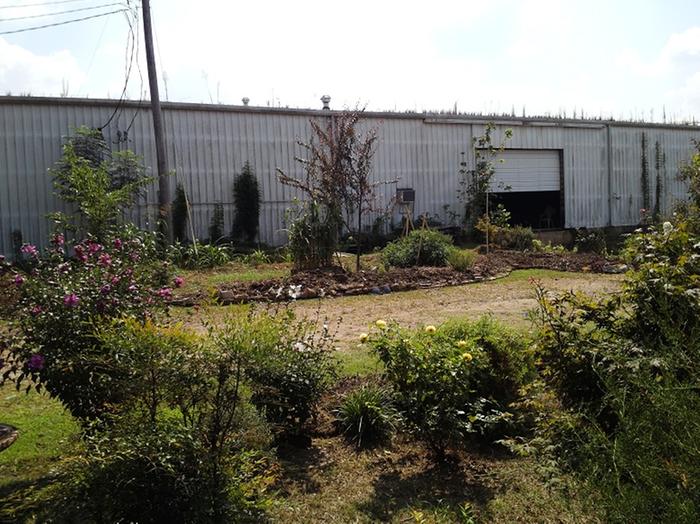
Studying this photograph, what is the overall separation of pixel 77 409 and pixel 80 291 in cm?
71

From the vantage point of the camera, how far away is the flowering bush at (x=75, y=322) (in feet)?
12.3

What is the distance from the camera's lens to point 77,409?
3928 mm

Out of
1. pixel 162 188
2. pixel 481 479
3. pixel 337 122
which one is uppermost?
pixel 337 122

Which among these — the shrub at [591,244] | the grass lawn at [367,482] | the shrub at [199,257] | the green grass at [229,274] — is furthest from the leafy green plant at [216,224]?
the grass lawn at [367,482]

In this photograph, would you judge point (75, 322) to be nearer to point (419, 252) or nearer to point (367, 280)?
point (367, 280)

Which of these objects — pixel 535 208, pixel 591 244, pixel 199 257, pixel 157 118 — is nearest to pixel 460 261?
pixel 199 257

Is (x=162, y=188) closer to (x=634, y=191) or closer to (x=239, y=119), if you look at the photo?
(x=239, y=119)

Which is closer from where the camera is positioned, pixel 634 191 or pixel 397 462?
pixel 397 462

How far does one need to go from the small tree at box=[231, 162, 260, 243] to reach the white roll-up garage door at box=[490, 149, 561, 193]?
340 inches

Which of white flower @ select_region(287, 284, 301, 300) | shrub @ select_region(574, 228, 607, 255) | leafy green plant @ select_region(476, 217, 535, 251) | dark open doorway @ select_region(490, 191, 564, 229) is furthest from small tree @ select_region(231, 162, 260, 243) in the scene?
dark open doorway @ select_region(490, 191, 564, 229)

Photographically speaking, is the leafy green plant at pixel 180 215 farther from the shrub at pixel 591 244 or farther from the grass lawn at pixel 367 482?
the grass lawn at pixel 367 482

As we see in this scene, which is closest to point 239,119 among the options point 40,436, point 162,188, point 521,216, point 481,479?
point 162,188

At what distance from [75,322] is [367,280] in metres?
8.54

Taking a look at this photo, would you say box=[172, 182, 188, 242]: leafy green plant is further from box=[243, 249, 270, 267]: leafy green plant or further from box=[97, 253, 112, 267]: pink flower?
box=[97, 253, 112, 267]: pink flower
